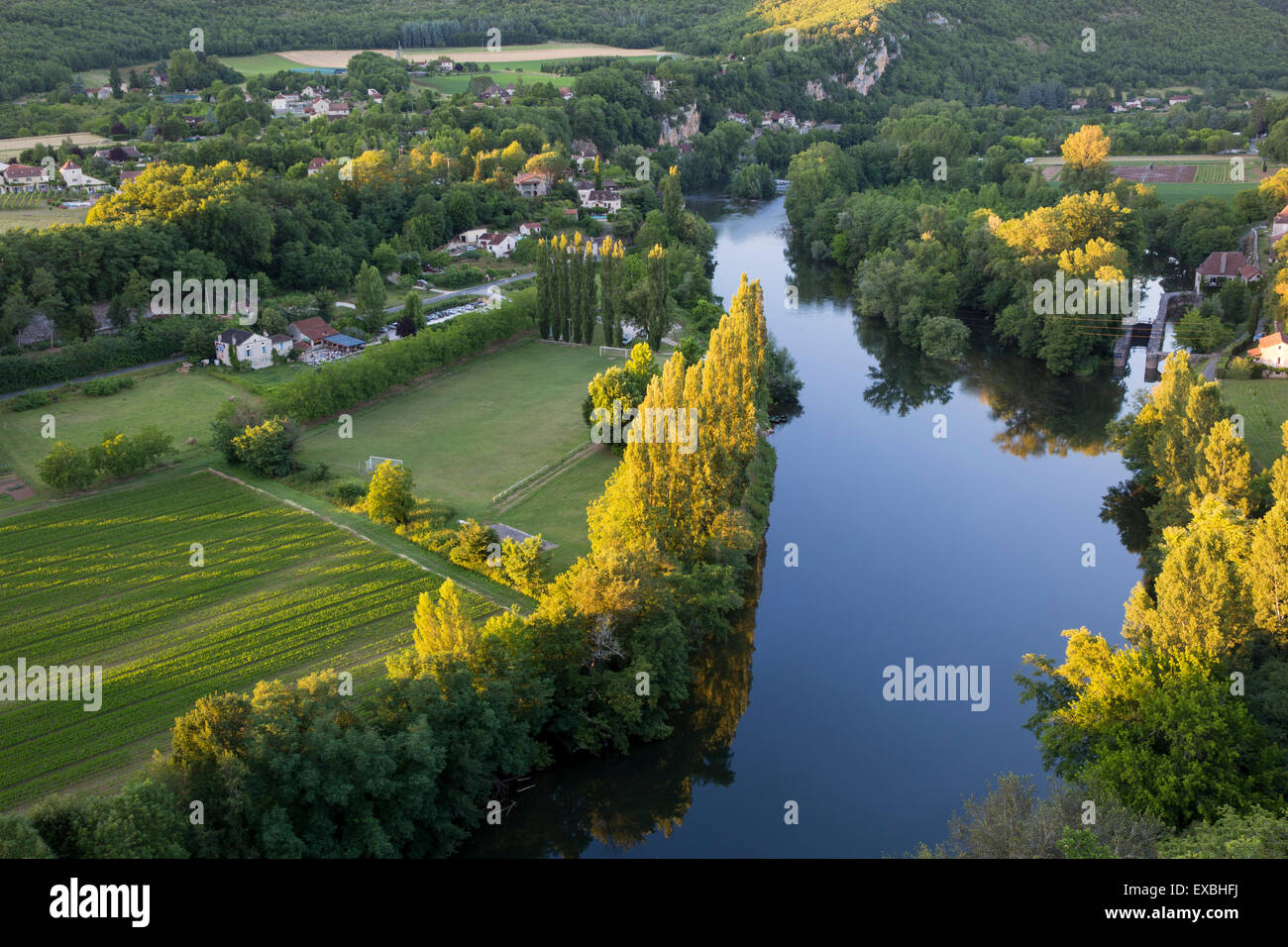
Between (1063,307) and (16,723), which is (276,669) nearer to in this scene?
(16,723)

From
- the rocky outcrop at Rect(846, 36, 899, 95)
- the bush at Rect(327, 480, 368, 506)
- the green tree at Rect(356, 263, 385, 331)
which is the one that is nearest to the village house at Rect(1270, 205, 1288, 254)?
the green tree at Rect(356, 263, 385, 331)

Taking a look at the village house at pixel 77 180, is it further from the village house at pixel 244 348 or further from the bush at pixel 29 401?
the bush at pixel 29 401

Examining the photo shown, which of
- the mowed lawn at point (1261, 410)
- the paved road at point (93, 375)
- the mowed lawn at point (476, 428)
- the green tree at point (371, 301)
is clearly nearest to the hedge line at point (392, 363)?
the mowed lawn at point (476, 428)

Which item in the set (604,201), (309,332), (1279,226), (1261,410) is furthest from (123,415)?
(1279,226)

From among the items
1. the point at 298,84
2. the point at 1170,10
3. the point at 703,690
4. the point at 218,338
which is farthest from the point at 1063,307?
the point at 1170,10

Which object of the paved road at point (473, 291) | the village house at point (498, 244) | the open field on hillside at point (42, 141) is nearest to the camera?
the paved road at point (473, 291)

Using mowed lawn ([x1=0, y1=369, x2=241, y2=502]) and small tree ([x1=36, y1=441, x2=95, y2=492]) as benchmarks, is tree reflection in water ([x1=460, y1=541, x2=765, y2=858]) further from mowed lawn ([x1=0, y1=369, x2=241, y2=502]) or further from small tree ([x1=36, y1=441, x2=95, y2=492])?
mowed lawn ([x1=0, y1=369, x2=241, y2=502])
